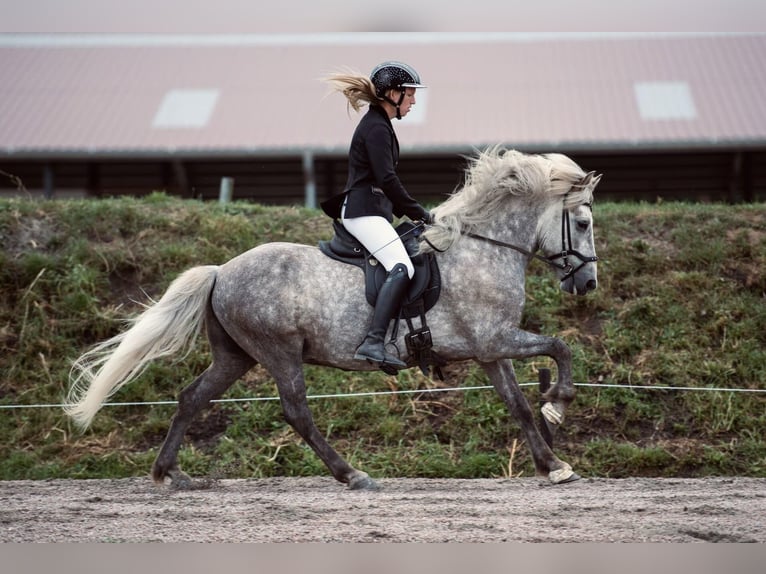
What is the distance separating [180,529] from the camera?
517 cm

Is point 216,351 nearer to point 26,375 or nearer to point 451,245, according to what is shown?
point 451,245

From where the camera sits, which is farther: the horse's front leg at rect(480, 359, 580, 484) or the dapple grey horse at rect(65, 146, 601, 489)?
the horse's front leg at rect(480, 359, 580, 484)

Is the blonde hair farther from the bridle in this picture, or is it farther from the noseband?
the noseband

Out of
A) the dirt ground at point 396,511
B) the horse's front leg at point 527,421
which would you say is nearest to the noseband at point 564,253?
the horse's front leg at point 527,421

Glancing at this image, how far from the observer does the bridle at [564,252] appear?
22.3 feet

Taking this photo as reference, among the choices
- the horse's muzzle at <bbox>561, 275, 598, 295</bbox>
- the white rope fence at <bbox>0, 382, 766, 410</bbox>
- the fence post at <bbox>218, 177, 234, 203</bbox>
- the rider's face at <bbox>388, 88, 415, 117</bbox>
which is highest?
the rider's face at <bbox>388, 88, 415, 117</bbox>

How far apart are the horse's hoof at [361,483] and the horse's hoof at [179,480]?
47.1 inches

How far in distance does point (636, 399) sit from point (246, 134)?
29.1 ft

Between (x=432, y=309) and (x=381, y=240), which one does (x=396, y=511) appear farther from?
(x=381, y=240)

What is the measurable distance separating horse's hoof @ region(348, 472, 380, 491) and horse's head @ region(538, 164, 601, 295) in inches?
A: 74.8

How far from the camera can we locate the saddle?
6637 mm

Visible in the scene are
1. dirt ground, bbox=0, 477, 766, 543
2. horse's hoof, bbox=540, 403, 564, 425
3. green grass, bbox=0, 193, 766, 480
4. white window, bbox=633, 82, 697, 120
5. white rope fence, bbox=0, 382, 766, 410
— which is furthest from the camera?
white window, bbox=633, 82, 697, 120

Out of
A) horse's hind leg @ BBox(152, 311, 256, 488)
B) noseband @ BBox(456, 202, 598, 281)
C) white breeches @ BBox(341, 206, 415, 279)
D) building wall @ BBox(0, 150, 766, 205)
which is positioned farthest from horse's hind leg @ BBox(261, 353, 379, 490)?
building wall @ BBox(0, 150, 766, 205)

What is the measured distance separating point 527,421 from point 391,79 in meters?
2.53
